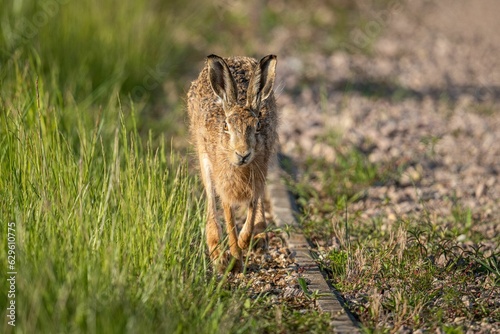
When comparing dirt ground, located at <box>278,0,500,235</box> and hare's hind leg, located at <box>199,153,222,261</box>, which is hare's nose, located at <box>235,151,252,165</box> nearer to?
hare's hind leg, located at <box>199,153,222,261</box>

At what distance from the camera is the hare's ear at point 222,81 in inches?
195

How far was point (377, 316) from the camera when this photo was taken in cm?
450

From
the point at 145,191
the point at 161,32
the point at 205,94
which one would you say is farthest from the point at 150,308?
the point at 161,32

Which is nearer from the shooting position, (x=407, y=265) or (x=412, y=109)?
(x=407, y=265)

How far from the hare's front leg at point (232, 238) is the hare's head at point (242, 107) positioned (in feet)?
Answer: 1.48

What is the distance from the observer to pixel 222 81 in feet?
16.7

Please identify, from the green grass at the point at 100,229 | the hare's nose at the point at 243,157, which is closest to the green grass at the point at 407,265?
the green grass at the point at 100,229

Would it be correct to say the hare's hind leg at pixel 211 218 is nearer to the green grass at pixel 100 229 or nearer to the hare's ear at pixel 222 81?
the green grass at pixel 100 229

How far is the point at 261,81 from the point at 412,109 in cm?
449

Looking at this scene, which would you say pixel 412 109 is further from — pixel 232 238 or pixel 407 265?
pixel 232 238

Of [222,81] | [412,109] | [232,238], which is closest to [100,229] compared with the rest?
[232,238]

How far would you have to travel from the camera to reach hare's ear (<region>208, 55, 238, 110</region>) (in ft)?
16.3

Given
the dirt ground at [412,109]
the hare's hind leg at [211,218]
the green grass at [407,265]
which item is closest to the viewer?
the green grass at [407,265]

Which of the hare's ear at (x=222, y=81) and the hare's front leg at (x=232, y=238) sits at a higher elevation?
the hare's ear at (x=222, y=81)
